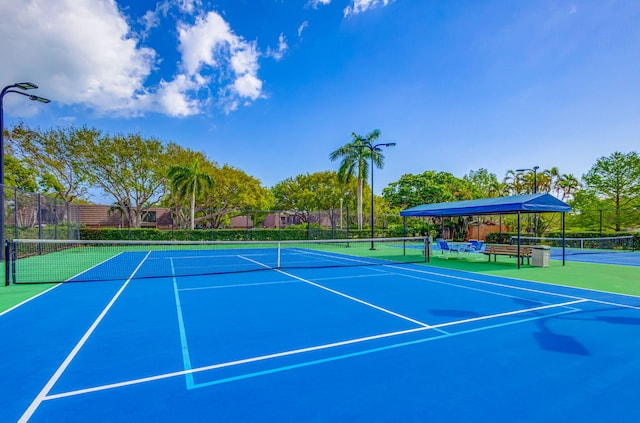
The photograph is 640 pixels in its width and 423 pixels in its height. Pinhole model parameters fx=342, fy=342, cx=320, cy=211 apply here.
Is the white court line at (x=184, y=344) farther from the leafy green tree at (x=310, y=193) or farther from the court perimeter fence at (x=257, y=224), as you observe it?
the leafy green tree at (x=310, y=193)

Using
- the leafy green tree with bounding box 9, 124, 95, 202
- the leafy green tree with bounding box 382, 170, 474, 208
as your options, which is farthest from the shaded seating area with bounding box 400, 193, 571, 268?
the leafy green tree with bounding box 9, 124, 95, 202

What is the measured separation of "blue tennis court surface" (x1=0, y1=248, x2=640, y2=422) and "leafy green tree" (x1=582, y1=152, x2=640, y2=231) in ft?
108

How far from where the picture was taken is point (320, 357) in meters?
4.44

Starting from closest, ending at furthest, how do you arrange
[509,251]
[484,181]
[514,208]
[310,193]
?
[514,208], [509,251], [310,193], [484,181]

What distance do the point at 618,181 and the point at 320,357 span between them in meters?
41.5

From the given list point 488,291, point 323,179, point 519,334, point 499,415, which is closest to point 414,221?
point 323,179

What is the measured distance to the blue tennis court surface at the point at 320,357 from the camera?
322 cm

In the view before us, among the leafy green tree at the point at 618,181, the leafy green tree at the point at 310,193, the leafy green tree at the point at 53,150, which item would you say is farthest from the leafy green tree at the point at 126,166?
the leafy green tree at the point at 618,181

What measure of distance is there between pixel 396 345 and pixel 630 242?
29747 millimetres

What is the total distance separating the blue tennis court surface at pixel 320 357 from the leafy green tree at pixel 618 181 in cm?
3279

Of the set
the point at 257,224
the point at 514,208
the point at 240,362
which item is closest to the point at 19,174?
the point at 257,224

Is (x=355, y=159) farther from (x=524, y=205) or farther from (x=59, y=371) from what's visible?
(x=59, y=371)

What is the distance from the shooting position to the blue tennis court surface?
10.6 feet

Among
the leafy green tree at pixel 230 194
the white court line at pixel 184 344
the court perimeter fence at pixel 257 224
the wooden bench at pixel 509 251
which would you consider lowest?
the white court line at pixel 184 344
